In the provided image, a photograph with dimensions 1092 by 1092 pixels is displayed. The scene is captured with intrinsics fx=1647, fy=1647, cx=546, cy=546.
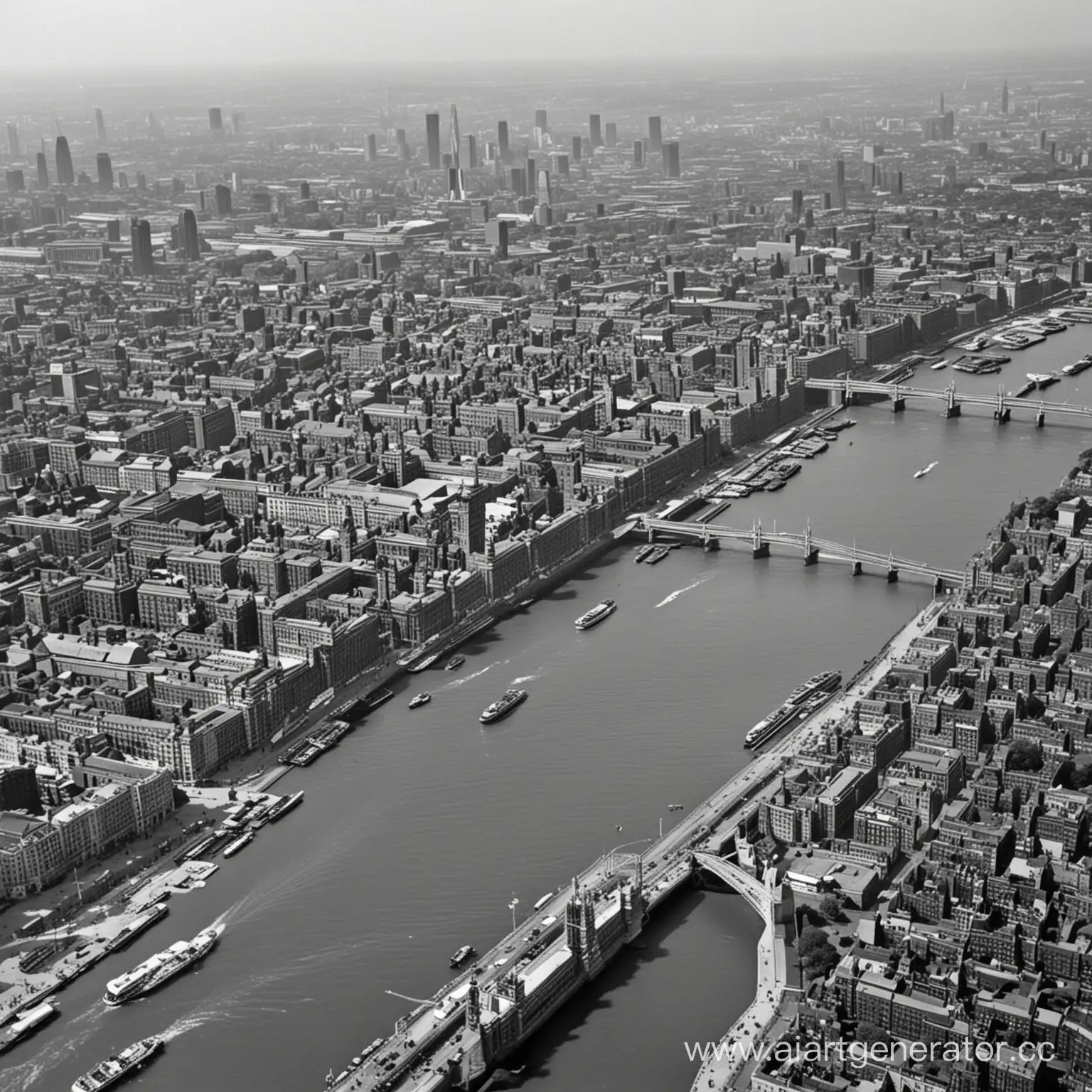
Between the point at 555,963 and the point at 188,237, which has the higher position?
the point at 188,237

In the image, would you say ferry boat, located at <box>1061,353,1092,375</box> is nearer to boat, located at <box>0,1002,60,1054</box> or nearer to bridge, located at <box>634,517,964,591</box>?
bridge, located at <box>634,517,964,591</box>

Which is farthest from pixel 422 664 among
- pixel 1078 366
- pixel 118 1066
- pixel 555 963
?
pixel 1078 366


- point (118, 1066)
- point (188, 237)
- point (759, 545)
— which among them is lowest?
point (118, 1066)

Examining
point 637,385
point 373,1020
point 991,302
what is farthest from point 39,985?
point 991,302

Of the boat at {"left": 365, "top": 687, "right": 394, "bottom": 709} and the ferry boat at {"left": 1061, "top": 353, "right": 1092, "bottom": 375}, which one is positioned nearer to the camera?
the boat at {"left": 365, "top": 687, "right": 394, "bottom": 709}

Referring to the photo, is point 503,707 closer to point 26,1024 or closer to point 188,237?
point 26,1024

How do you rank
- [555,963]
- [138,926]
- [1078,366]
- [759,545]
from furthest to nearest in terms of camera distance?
[1078,366] < [759,545] < [138,926] < [555,963]

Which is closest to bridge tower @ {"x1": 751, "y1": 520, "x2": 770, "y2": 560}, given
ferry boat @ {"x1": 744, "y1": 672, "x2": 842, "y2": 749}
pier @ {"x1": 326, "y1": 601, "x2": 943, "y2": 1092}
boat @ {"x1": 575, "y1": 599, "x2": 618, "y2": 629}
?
boat @ {"x1": 575, "y1": 599, "x2": 618, "y2": 629}

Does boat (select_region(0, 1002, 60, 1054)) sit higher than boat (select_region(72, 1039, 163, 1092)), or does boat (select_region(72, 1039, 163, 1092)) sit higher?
boat (select_region(0, 1002, 60, 1054))

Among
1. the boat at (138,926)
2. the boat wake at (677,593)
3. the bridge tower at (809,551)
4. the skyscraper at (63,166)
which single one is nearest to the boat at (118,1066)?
the boat at (138,926)
